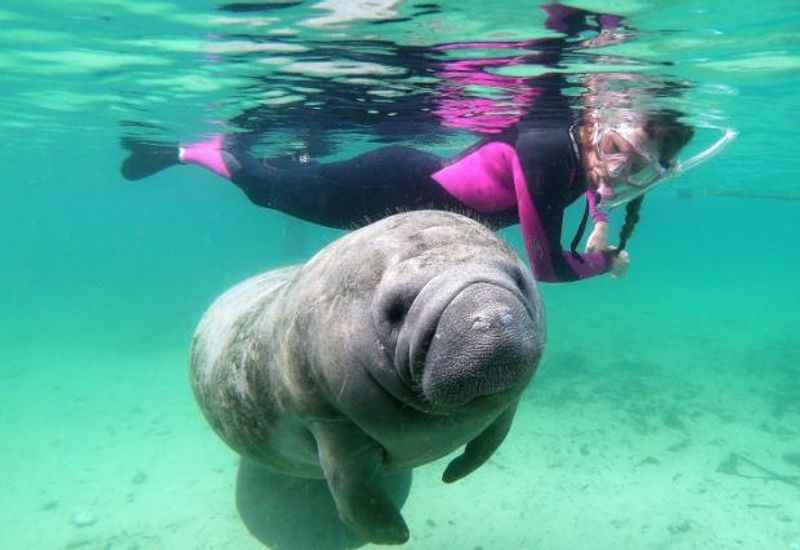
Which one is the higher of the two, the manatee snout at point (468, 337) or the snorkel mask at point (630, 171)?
the manatee snout at point (468, 337)

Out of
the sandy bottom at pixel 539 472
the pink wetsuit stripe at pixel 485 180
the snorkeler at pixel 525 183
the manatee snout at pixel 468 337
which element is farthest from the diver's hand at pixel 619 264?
the manatee snout at pixel 468 337

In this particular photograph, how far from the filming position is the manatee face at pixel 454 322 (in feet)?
6.49

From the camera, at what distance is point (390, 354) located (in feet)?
7.59

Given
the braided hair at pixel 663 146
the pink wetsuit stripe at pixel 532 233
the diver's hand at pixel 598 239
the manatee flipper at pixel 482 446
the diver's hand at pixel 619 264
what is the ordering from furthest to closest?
the braided hair at pixel 663 146 → the diver's hand at pixel 598 239 → the diver's hand at pixel 619 264 → the pink wetsuit stripe at pixel 532 233 → the manatee flipper at pixel 482 446

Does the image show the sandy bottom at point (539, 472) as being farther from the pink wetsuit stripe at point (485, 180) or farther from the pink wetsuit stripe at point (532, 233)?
the pink wetsuit stripe at point (485, 180)

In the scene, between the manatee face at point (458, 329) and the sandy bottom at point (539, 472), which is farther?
the sandy bottom at point (539, 472)

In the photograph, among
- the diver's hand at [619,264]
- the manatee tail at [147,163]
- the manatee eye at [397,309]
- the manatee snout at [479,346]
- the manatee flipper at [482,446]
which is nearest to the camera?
the manatee snout at [479,346]

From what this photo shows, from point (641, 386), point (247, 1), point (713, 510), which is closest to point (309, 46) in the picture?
point (247, 1)

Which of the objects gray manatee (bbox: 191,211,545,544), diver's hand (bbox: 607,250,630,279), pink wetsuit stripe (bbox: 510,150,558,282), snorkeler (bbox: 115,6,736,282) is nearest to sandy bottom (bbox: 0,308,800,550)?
diver's hand (bbox: 607,250,630,279)

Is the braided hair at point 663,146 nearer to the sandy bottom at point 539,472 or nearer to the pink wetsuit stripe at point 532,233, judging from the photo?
the pink wetsuit stripe at point 532,233

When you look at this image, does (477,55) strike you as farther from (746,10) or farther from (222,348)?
(222,348)

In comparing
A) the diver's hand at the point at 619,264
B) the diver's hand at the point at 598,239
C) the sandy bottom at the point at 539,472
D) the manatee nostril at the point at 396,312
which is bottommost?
the sandy bottom at the point at 539,472

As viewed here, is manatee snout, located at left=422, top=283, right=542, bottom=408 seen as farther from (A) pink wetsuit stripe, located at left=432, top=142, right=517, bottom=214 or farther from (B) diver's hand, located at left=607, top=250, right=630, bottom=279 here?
(A) pink wetsuit stripe, located at left=432, top=142, right=517, bottom=214

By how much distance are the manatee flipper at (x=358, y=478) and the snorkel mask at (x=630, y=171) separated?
13.5ft
